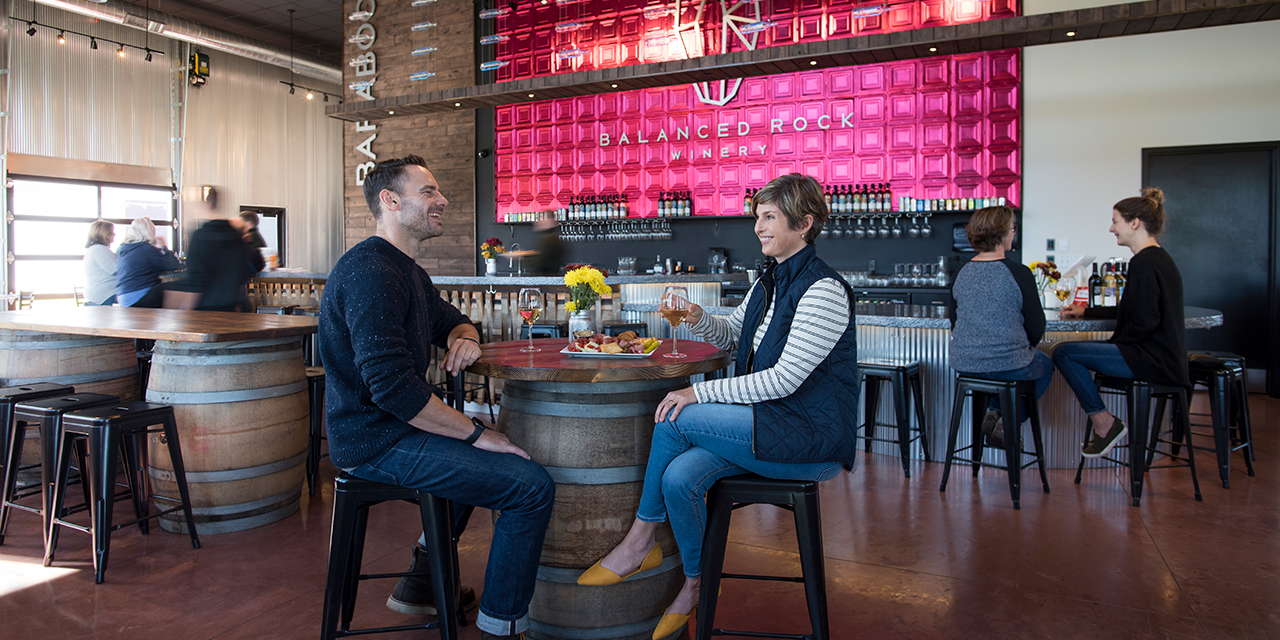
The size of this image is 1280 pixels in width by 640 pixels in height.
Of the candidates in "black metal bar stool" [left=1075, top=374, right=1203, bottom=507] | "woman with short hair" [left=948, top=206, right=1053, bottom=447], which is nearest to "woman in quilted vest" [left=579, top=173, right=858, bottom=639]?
"woman with short hair" [left=948, top=206, right=1053, bottom=447]

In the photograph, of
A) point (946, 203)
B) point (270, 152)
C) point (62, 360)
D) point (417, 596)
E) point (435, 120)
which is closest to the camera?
point (417, 596)

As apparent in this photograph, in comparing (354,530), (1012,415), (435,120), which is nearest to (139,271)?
(354,530)

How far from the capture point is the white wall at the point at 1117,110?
614cm

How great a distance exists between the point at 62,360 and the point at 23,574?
1.38m

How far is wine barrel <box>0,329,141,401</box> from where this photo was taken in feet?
12.3

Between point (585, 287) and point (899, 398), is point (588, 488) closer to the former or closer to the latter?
point (585, 287)

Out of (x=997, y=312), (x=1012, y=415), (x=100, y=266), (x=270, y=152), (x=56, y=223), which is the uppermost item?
(x=270, y=152)

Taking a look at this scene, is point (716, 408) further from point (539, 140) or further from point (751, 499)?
point (539, 140)

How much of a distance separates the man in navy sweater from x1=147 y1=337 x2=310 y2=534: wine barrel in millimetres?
1373

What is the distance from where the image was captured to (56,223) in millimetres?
9539

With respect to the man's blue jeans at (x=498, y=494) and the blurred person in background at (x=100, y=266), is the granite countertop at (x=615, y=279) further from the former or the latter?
the man's blue jeans at (x=498, y=494)

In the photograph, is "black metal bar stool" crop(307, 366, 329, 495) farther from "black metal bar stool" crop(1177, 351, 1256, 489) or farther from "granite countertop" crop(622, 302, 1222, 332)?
"black metal bar stool" crop(1177, 351, 1256, 489)

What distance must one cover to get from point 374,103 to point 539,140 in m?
1.93

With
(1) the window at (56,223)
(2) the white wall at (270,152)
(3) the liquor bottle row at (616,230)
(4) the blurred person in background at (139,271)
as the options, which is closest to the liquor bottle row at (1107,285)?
(3) the liquor bottle row at (616,230)
